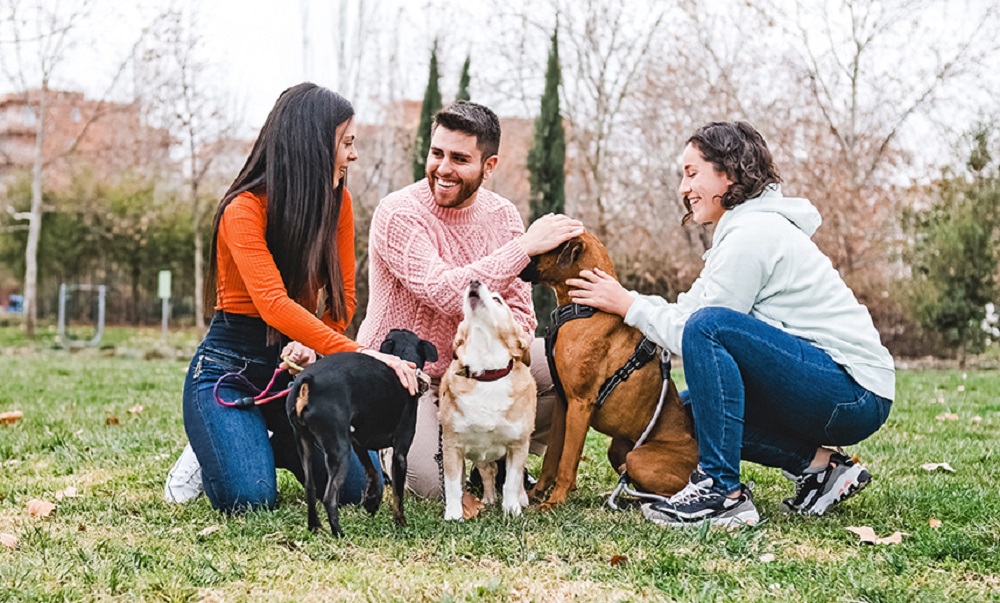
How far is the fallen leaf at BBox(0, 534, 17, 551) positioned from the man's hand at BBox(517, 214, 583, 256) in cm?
219

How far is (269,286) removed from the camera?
141 inches

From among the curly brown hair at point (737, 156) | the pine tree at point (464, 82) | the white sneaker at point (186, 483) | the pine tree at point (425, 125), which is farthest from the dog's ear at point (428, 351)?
the pine tree at point (464, 82)

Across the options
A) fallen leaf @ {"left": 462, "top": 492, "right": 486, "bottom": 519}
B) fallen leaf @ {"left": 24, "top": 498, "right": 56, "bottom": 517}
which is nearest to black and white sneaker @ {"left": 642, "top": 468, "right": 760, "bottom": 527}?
fallen leaf @ {"left": 462, "top": 492, "right": 486, "bottom": 519}

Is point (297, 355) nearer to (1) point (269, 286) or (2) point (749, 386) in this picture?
(1) point (269, 286)

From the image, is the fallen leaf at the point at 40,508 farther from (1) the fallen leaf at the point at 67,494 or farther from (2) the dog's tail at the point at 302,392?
(2) the dog's tail at the point at 302,392

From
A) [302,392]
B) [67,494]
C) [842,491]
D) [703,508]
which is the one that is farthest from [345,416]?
[842,491]

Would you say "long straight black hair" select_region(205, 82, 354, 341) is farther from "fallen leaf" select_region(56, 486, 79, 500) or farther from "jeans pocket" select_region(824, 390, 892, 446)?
"jeans pocket" select_region(824, 390, 892, 446)

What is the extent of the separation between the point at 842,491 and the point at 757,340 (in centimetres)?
80

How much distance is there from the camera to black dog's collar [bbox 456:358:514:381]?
3.72 m

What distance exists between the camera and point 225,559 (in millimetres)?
2924

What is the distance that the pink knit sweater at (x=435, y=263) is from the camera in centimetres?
391

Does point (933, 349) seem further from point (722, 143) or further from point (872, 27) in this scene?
point (722, 143)

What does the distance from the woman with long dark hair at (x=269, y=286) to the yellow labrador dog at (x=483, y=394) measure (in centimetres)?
43

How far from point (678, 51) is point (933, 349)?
908 cm
